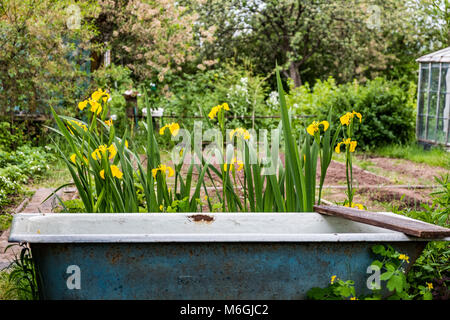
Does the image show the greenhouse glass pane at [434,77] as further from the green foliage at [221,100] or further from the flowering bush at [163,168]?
the flowering bush at [163,168]

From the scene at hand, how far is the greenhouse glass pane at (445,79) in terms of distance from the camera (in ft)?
29.5

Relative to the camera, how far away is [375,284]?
2.21m

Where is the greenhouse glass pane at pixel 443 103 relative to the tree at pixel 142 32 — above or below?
below

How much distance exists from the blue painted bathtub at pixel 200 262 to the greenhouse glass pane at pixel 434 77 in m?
7.88

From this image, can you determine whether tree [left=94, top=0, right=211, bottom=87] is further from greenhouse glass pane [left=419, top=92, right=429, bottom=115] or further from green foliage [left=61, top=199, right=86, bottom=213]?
green foliage [left=61, top=199, right=86, bottom=213]

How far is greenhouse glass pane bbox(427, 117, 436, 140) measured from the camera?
927 centimetres

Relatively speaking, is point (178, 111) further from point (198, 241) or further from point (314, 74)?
point (314, 74)

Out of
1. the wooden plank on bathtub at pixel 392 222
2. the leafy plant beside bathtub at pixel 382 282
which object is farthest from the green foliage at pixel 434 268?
the wooden plank on bathtub at pixel 392 222

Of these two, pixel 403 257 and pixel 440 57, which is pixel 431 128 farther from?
pixel 403 257

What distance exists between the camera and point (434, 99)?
372 inches

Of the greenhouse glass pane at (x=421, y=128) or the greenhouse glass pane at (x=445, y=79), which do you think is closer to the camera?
the greenhouse glass pane at (x=445, y=79)

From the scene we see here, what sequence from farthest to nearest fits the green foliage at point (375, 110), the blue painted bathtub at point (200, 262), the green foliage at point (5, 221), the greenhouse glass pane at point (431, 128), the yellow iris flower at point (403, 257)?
the greenhouse glass pane at point (431, 128), the green foliage at point (375, 110), the green foliage at point (5, 221), the yellow iris flower at point (403, 257), the blue painted bathtub at point (200, 262)
